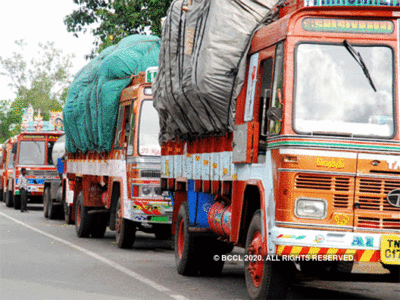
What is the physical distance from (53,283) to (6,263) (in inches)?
101

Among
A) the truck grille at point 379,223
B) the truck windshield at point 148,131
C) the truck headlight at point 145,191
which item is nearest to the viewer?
the truck grille at point 379,223

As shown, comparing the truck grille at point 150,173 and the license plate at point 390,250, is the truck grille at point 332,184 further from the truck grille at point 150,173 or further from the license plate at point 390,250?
the truck grille at point 150,173

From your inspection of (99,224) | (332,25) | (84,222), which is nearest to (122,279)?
(332,25)

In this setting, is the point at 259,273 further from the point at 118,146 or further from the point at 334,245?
the point at 118,146

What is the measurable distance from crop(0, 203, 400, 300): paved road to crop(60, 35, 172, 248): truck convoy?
768 millimetres

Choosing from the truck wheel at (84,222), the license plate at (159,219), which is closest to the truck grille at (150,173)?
the license plate at (159,219)

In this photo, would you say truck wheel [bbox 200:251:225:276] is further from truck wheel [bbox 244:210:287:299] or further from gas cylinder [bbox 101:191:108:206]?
gas cylinder [bbox 101:191:108:206]

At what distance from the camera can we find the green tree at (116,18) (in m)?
26.6

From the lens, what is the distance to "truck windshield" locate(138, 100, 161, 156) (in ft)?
51.3

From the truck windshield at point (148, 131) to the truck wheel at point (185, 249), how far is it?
312cm

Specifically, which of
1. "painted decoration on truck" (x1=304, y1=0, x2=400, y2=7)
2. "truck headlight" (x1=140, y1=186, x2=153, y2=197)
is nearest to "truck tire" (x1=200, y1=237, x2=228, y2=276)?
"truck headlight" (x1=140, y1=186, x2=153, y2=197)

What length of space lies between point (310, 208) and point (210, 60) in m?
2.61

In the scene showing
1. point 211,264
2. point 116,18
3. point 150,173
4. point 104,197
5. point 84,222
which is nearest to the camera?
point 211,264

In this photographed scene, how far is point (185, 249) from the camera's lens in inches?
472
